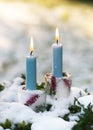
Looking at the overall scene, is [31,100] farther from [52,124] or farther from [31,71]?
[52,124]

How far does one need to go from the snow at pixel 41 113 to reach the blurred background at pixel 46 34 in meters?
1.90

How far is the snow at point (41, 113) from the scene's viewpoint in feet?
7.23

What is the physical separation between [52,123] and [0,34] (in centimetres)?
406

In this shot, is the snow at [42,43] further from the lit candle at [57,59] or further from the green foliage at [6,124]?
the green foliage at [6,124]

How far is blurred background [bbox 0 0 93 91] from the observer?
16.7 ft

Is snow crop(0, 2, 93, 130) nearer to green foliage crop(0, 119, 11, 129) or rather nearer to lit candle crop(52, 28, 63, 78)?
lit candle crop(52, 28, 63, 78)

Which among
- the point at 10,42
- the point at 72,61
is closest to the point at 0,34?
the point at 10,42

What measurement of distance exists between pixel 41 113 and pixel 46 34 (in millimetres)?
3734

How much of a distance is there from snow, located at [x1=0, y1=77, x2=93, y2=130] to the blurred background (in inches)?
74.9

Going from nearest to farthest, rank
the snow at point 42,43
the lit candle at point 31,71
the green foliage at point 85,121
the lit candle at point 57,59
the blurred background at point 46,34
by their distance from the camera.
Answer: the green foliage at point 85,121 < the lit candle at point 31,71 < the lit candle at point 57,59 < the snow at point 42,43 < the blurred background at point 46,34

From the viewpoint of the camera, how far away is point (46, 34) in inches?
240

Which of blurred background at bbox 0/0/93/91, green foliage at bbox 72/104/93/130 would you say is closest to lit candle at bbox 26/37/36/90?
green foliage at bbox 72/104/93/130

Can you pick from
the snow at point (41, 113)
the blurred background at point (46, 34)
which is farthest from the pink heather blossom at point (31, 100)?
the blurred background at point (46, 34)

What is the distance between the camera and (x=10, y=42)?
19.7 feet
